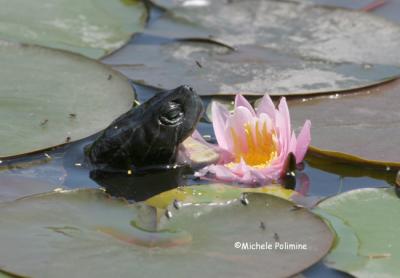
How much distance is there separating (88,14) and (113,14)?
0.53 feet

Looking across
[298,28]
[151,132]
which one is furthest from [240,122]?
[298,28]

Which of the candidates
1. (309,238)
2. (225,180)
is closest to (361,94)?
(225,180)

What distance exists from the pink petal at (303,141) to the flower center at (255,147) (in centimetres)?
9

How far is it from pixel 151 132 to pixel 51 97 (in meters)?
0.66

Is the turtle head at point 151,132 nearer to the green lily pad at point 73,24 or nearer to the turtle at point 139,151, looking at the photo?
the turtle at point 139,151

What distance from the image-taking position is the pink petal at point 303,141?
3635mm

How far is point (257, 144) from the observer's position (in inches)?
146

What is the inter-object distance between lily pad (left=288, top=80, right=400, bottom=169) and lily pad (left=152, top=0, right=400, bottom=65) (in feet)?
1.56

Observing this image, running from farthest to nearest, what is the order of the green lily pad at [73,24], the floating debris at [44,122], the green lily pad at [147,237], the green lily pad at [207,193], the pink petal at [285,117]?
1. the green lily pad at [73,24]
2. the floating debris at [44,122]
3. the pink petal at [285,117]
4. the green lily pad at [207,193]
5. the green lily pad at [147,237]

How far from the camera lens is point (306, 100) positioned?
14.4ft

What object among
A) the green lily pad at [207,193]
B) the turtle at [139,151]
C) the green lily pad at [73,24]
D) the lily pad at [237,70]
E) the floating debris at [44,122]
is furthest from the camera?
the green lily pad at [73,24]

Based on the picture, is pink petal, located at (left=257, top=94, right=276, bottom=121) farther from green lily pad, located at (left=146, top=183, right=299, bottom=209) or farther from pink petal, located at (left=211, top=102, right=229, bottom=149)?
green lily pad, located at (left=146, top=183, right=299, bottom=209)

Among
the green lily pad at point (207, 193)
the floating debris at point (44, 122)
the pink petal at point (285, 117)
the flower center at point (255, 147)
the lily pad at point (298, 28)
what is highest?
the lily pad at point (298, 28)

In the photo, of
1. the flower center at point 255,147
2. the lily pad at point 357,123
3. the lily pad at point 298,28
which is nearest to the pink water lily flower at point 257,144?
the flower center at point 255,147
